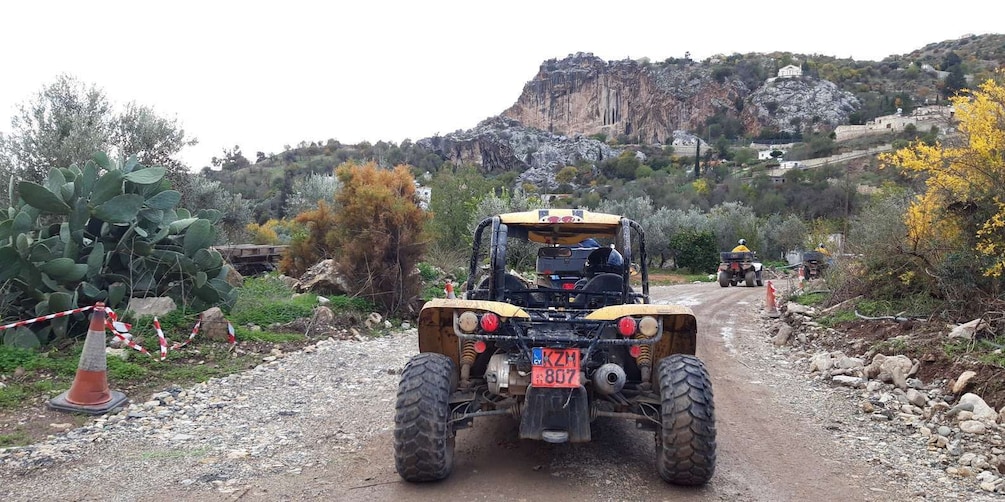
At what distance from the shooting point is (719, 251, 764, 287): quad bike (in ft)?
91.9

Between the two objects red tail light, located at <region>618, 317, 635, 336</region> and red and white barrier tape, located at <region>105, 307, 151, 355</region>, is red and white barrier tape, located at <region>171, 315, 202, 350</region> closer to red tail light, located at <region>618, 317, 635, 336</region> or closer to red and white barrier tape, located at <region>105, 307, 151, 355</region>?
red and white barrier tape, located at <region>105, 307, 151, 355</region>

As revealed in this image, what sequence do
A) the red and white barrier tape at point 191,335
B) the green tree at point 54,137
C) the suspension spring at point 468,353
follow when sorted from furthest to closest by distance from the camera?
the green tree at point 54,137 → the red and white barrier tape at point 191,335 → the suspension spring at point 468,353

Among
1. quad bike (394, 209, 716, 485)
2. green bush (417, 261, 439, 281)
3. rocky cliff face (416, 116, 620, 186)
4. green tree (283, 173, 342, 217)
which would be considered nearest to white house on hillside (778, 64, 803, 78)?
rocky cliff face (416, 116, 620, 186)

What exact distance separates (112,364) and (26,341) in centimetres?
124

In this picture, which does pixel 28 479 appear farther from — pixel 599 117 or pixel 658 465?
pixel 599 117

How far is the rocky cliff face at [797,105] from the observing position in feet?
365

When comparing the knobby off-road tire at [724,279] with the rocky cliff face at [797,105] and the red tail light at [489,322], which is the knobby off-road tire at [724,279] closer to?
the red tail light at [489,322]

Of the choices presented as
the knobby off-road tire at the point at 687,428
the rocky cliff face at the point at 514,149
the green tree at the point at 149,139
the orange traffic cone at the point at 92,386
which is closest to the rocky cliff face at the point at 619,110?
the rocky cliff face at the point at 514,149

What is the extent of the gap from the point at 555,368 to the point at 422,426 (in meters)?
0.98

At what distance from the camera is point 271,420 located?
264 inches

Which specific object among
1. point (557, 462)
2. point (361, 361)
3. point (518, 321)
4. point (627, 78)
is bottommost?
point (361, 361)

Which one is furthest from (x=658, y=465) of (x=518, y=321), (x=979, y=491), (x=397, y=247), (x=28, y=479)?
(x=397, y=247)

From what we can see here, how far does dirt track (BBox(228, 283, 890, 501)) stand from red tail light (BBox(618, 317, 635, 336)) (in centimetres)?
110

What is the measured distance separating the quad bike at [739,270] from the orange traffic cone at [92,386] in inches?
995
